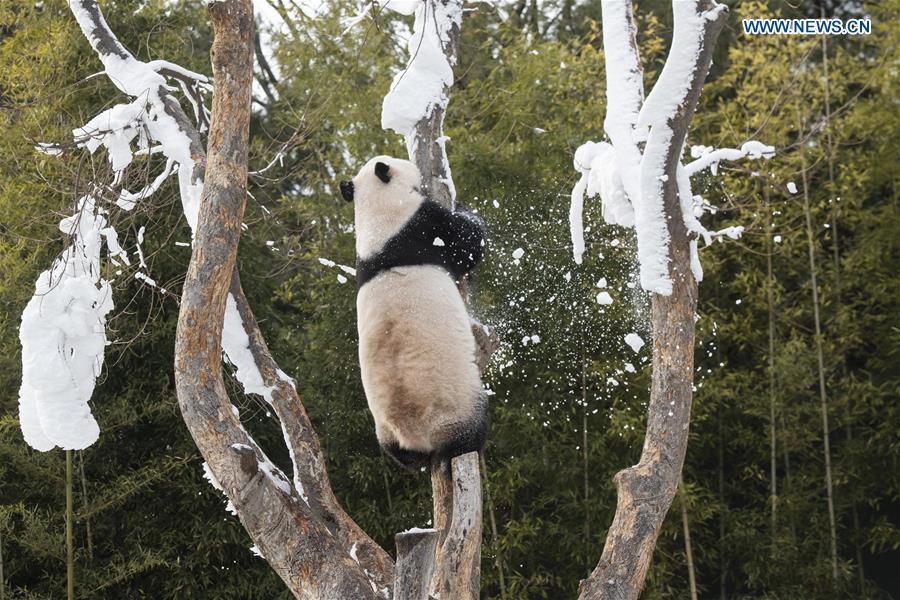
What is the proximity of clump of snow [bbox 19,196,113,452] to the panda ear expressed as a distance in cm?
89

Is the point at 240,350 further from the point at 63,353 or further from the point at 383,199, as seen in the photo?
the point at 383,199

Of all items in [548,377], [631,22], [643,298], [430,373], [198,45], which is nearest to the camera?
[430,373]

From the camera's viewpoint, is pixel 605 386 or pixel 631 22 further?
pixel 605 386

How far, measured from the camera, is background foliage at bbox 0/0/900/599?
5.00 meters

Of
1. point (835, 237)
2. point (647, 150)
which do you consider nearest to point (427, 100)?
point (647, 150)

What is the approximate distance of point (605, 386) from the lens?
5.24 meters

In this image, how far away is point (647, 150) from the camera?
2924mm

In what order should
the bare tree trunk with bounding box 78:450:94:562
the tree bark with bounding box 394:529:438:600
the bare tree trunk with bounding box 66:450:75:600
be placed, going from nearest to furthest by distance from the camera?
1. the tree bark with bounding box 394:529:438:600
2. the bare tree trunk with bounding box 66:450:75:600
3. the bare tree trunk with bounding box 78:450:94:562

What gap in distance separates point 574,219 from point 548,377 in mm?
1928

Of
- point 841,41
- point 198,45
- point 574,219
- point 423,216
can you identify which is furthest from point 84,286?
point 841,41

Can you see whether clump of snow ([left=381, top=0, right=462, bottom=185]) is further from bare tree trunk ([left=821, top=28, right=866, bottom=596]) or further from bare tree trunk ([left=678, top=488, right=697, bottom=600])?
bare tree trunk ([left=821, top=28, right=866, bottom=596])

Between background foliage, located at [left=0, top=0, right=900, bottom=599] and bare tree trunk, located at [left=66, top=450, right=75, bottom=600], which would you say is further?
background foliage, located at [left=0, top=0, right=900, bottom=599]

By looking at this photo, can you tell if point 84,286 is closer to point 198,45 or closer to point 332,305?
point 332,305

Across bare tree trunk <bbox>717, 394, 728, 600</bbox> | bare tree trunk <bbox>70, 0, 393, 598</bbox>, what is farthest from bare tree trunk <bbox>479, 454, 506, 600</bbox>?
bare tree trunk <bbox>70, 0, 393, 598</bbox>
